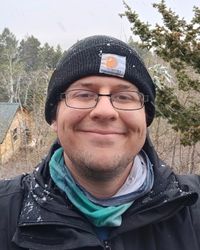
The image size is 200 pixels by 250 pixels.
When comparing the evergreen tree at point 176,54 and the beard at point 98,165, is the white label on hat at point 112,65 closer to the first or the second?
the beard at point 98,165

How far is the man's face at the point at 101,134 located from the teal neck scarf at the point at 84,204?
0.06 meters

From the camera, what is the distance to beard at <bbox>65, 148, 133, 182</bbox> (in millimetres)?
1310

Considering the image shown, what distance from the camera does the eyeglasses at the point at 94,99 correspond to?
4.36 ft

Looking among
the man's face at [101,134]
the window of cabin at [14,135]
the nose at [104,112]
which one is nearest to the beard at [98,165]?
the man's face at [101,134]

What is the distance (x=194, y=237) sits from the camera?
4.33ft

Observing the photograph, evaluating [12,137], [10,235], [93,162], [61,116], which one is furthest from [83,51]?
[12,137]

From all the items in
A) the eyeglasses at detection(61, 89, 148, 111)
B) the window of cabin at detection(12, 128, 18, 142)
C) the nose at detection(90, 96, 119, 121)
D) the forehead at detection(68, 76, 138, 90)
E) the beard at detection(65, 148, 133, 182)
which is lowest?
the window of cabin at detection(12, 128, 18, 142)

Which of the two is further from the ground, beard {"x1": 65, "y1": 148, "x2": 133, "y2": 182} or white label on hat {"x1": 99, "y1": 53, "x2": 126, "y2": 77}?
white label on hat {"x1": 99, "y1": 53, "x2": 126, "y2": 77}

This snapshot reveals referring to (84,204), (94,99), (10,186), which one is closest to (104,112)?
(94,99)

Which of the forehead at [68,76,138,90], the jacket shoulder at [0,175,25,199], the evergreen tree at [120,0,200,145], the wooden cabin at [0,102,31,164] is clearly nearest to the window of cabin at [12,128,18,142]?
the wooden cabin at [0,102,31,164]

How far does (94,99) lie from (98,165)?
0.21 m

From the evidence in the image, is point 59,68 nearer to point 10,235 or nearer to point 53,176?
point 53,176

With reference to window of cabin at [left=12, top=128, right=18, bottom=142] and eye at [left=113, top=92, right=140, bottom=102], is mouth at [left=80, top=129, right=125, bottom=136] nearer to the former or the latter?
eye at [left=113, top=92, right=140, bottom=102]

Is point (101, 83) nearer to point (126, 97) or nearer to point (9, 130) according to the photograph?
point (126, 97)
